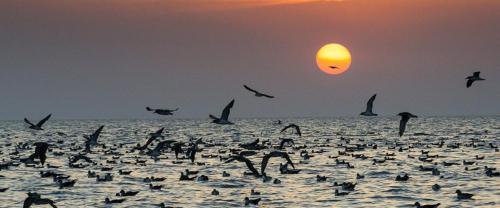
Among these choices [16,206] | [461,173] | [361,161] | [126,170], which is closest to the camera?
[16,206]

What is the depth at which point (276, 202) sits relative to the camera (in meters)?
46.8

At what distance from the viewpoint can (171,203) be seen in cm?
4691

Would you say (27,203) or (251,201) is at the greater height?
(27,203)

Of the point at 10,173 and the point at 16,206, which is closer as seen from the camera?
→ the point at 16,206

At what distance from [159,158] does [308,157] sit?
47.5 ft

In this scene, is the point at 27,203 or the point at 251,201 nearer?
the point at 27,203

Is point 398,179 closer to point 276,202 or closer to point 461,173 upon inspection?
point 461,173

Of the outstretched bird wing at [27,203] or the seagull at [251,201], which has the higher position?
the outstretched bird wing at [27,203]

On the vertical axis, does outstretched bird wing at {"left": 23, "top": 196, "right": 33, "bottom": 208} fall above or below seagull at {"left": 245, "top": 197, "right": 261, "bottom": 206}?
above

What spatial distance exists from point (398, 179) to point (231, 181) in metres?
11.5

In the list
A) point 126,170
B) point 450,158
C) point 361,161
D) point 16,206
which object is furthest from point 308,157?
point 16,206

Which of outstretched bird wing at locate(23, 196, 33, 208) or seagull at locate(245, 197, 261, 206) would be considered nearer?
outstretched bird wing at locate(23, 196, 33, 208)

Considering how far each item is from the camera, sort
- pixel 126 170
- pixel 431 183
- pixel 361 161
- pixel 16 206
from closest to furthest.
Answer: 1. pixel 16 206
2. pixel 431 183
3. pixel 126 170
4. pixel 361 161

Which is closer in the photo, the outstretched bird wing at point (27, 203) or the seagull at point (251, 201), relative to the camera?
the outstretched bird wing at point (27, 203)
